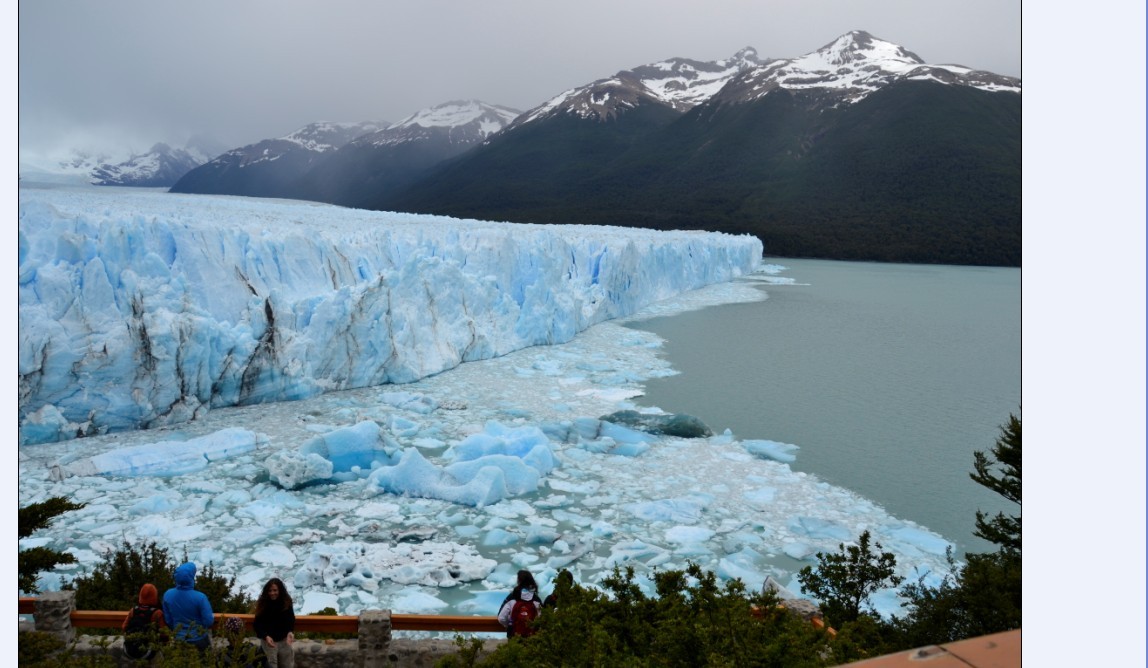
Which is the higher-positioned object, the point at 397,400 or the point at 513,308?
the point at 513,308

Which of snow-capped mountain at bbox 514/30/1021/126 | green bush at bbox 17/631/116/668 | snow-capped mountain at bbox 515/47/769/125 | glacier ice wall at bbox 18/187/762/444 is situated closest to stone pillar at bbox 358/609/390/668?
green bush at bbox 17/631/116/668

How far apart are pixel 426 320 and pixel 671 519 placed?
672cm

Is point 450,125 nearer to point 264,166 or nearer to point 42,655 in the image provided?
point 264,166

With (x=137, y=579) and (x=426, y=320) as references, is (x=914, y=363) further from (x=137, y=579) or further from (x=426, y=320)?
(x=137, y=579)

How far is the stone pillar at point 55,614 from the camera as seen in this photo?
2.88 metres

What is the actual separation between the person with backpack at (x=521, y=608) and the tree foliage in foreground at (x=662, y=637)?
0.62 m

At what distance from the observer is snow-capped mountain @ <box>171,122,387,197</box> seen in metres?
59.8

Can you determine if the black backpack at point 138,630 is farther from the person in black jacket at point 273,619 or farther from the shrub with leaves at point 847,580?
the shrub with leaves at point 847,580

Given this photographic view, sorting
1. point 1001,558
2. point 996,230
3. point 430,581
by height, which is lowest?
point 430,581

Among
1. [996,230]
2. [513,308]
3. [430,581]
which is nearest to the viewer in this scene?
[430,581]

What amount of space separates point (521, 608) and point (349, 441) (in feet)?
14.5

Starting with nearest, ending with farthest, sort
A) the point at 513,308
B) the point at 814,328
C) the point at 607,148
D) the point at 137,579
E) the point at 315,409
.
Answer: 1. the point at 137,579
2. the point at 315,409
3. the point at 513,308
4. the point at 814,328
5. the point at 607,148

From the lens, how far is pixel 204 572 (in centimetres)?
429

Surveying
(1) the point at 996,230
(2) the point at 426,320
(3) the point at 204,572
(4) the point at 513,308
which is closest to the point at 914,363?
(4) the point at 513,308
